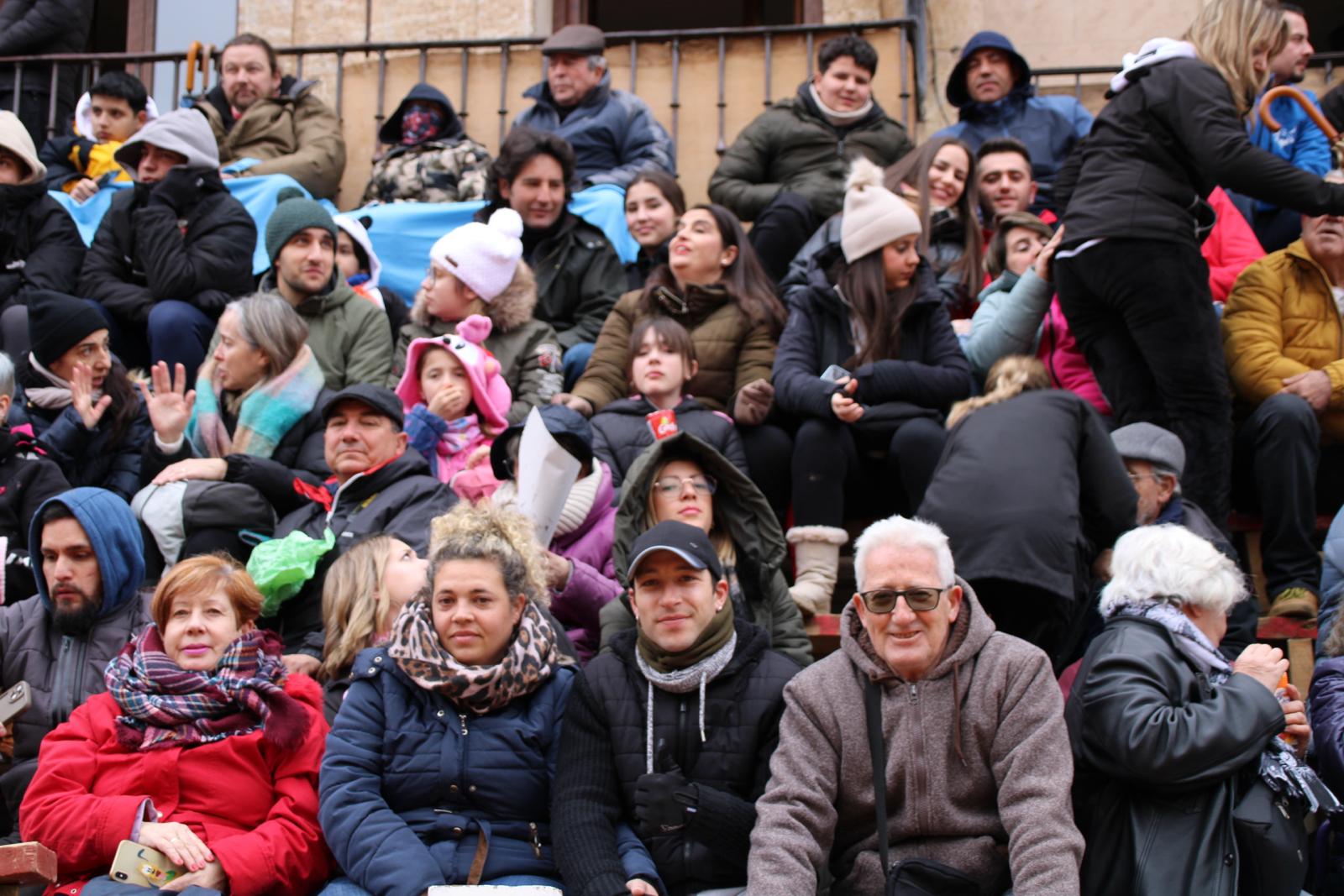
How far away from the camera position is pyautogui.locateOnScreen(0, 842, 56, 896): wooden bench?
155 inches

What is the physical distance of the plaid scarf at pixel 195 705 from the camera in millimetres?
4695

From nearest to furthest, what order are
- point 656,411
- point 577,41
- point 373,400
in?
1. point 373,400
2. point 656,411
3. point 577,41

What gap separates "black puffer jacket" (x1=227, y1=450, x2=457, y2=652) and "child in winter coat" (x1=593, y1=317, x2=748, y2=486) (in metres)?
0.86

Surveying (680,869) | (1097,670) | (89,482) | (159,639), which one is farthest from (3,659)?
(1097,670)

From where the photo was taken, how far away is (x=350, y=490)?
6066 mm

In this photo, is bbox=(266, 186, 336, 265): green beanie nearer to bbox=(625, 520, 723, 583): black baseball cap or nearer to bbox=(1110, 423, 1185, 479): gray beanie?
bbox=(625, 520, 723, 583): black baseball cap

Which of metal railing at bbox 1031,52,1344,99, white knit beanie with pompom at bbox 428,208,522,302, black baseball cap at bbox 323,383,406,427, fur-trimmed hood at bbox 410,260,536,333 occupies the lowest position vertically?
black baseball cap at bbox 323,383,406,427

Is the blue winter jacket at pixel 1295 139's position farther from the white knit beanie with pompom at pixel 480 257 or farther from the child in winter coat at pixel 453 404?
the child in winter coat at pixel 453 404

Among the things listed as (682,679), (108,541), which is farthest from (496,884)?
(108,541)

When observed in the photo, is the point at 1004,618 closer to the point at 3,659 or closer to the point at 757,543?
the point at 757,543

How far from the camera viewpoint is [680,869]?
446 centimetres

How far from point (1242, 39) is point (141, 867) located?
198 inches

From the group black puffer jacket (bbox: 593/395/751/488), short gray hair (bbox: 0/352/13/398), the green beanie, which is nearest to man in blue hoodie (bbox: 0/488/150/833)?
short gray hair (bbox: 0/352/13/398)

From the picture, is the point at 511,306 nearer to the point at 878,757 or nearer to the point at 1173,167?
the point at 1173,167
